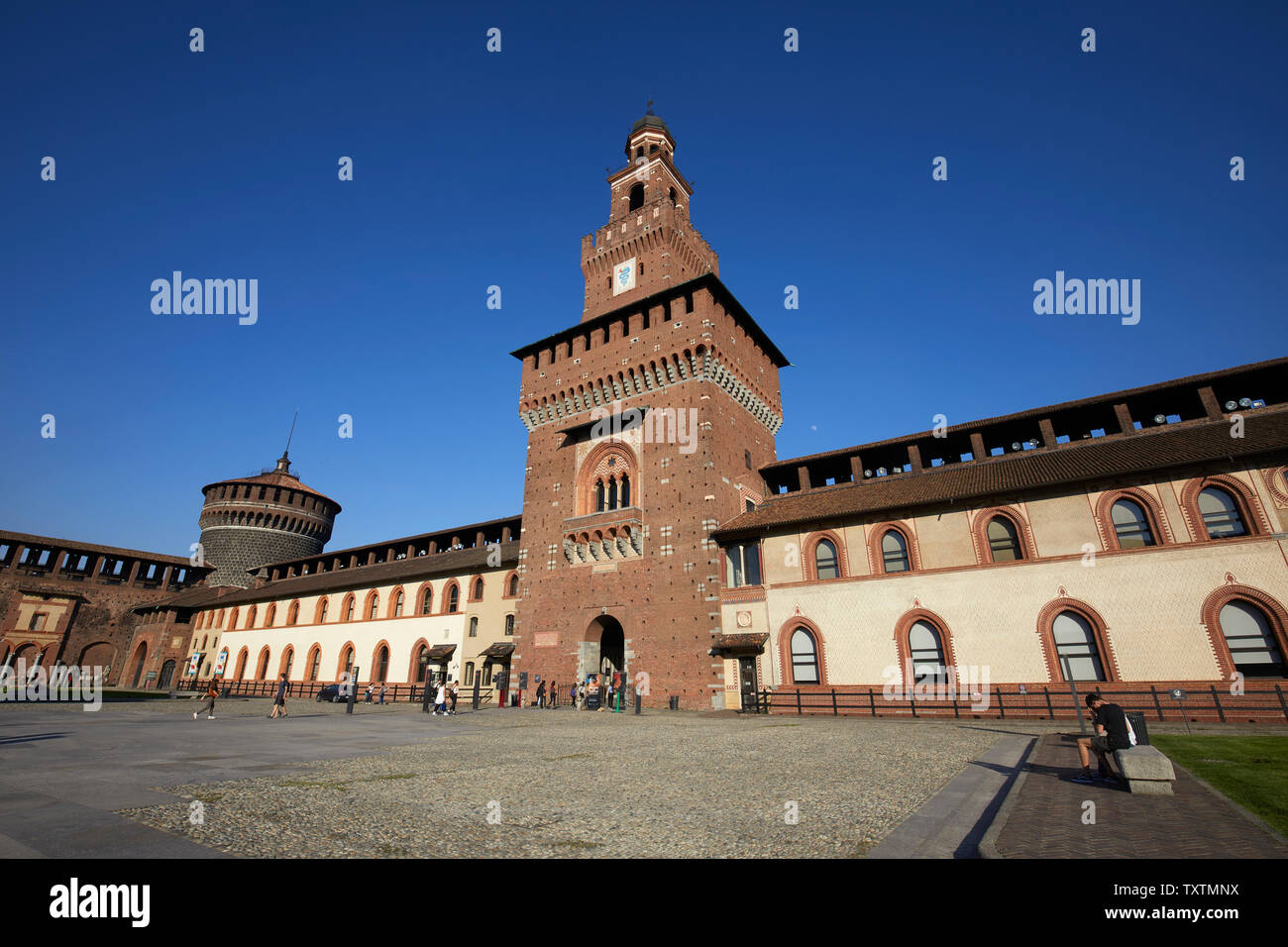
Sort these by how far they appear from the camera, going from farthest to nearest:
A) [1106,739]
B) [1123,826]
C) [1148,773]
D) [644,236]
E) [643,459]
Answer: [644,236] < [643,459] < [1106,739] < [1148,773] < [1123,826]

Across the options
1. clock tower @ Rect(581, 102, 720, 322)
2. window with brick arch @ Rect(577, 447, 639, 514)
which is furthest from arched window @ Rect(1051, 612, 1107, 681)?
clock tower @ Rect(581, 102, 720, 322)

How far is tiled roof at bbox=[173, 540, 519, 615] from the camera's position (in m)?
36.4

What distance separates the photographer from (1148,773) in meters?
7.44

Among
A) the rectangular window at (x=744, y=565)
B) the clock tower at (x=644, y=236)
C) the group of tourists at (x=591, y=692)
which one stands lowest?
the group of tourists at (x=591, y=692)

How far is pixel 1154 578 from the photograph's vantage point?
18.9 metres

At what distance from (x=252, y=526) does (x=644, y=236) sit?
53.3 m

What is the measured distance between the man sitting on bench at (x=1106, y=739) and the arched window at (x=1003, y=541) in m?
14.2

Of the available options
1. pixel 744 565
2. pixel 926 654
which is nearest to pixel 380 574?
pixel 744 565

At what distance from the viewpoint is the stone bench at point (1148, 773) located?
736cm

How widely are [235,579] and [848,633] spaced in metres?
62.3

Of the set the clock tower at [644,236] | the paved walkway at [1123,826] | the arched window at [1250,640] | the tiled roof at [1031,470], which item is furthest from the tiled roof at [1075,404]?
→ the paved walkway at [1123,826]

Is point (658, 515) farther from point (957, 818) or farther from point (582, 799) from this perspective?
point (957, 818)

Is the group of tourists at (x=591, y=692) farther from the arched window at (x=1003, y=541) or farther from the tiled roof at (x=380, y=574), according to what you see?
the arched window at (x=1003, y=541)
